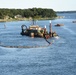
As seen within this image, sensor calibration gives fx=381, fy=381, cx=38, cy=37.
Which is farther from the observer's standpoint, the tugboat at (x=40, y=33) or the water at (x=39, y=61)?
the tugboat at (x=40, y=33)

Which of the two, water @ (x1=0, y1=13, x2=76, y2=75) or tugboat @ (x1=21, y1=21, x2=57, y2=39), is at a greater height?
water @ (x1=0, y1=13, x2=76, y2=75)

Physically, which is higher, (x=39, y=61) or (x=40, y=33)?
(x=39, y=61)

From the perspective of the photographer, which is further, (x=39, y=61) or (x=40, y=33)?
(x=40, y=33)

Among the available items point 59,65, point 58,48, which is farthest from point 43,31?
point 59,65

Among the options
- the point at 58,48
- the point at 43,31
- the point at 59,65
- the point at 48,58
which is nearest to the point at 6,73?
the point at 59,65

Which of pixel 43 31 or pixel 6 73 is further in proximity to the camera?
pixel 43 31

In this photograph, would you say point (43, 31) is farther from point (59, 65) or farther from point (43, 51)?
point (59, 65)

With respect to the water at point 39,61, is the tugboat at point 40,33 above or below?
below

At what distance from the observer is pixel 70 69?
187ft

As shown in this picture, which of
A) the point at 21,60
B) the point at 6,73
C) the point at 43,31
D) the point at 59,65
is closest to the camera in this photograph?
the point at 6,73

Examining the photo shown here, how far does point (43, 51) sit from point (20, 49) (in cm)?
612

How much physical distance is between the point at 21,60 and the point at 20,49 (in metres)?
14.7

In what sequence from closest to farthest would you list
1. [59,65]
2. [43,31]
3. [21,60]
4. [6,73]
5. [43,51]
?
[6,73] < [59,65] < [21,60] < [43,51] < [43,31]

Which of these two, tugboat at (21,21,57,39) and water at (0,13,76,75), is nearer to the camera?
water at (0,13,76,75)
